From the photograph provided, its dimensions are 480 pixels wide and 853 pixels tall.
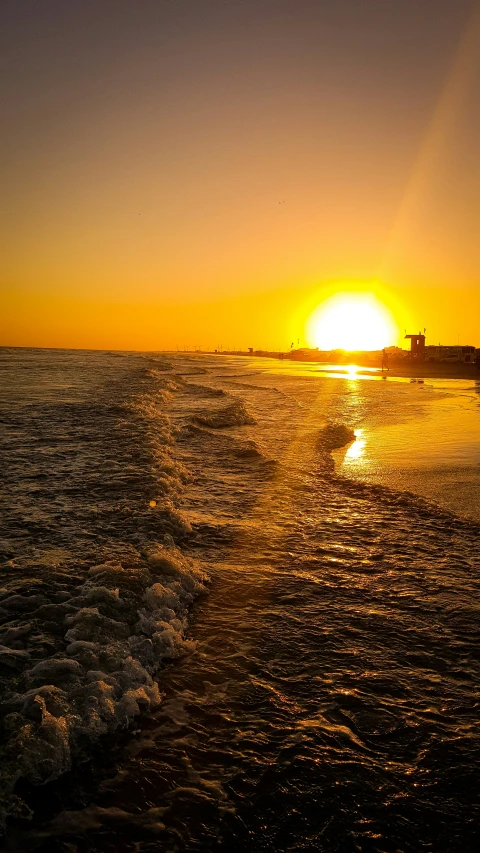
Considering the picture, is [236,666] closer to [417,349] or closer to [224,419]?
[224,419]

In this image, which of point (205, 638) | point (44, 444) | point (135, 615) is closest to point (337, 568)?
point (205, 638)

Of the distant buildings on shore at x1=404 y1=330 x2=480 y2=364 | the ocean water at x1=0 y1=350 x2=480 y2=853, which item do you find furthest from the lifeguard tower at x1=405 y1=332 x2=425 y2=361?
the ocean water at x1=0 y1=350 x2=480 y2=853

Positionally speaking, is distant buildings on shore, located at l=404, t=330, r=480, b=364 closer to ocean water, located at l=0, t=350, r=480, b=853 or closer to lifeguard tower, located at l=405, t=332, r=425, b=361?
lifeguard tower, located at l=405, t=332, r=425, b=361

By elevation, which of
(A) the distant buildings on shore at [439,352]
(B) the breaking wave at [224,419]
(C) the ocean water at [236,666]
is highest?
(A) the distant buildings on shore at [439,352]

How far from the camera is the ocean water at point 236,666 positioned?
275cm

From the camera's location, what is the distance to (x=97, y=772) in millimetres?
3016

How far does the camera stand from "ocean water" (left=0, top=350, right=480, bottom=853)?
9.01 ft

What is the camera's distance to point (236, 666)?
4.04 m

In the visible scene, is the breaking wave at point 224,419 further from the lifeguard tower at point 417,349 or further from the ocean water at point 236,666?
the lifeguard tower at point 417,349

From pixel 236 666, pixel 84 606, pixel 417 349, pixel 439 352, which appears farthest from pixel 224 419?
pixel 439 352

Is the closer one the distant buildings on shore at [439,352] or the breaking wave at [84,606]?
the breaking wave at [84,606]

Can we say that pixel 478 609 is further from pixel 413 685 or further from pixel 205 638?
pixel 205 638

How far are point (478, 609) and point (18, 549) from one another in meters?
5.31

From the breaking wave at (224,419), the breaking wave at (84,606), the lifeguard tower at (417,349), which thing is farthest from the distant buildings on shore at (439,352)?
the breaking wave at (84,606)
